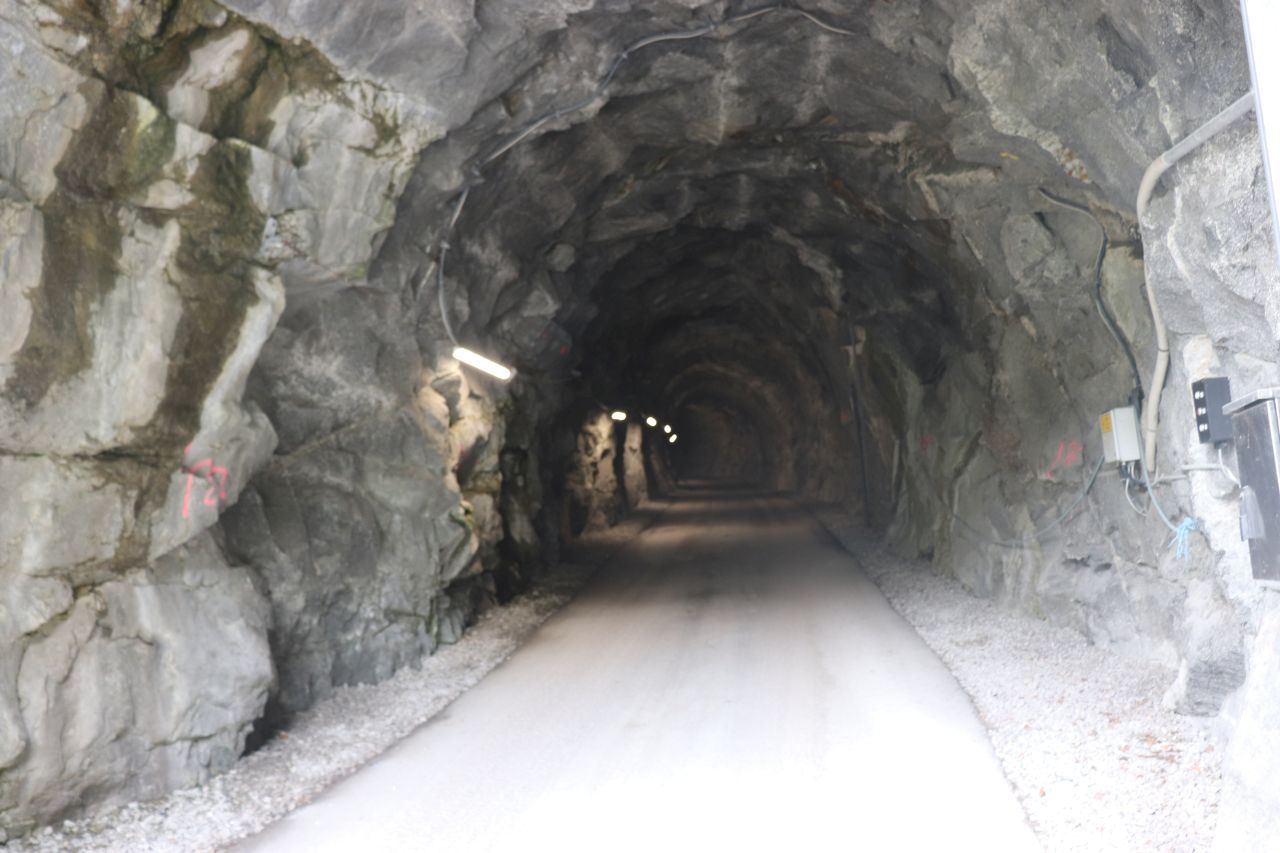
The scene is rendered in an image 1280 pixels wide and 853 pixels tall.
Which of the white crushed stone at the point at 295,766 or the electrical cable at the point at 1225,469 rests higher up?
the electrical cable at the point at 1225,469

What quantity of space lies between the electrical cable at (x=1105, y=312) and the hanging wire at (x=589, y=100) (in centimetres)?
277

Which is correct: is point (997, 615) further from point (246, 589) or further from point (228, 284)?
point (228, 284)

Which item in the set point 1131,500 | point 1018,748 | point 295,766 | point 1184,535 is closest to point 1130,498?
point 1131,500

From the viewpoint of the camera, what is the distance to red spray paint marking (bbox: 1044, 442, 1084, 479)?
30.6ft

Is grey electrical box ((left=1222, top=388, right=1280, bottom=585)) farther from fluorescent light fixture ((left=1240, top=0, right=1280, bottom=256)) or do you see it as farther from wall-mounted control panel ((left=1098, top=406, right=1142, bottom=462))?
wall-mounted control panel ((left=1098, top=406, right=1142, bottom=462))

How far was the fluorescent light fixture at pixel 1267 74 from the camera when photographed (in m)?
2.99

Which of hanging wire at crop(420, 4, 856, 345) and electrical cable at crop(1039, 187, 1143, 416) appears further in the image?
hanging wire at crop(420, 4, 856, 345)

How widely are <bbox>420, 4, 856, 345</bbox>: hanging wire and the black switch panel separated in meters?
4.89

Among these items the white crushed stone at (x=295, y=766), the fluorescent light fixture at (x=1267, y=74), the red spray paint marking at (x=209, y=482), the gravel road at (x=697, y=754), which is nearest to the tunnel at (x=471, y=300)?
the red spray paint marking at (x=209, y=482)

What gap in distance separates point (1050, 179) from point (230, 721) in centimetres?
821

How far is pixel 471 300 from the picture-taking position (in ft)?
38.9

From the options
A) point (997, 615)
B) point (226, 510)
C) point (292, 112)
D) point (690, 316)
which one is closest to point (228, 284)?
point (292, 112)

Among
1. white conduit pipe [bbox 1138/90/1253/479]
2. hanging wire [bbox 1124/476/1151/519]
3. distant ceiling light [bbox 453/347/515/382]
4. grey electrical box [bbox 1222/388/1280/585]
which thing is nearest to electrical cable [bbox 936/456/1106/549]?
hanging wire [bbox 1124/476/1151/519]

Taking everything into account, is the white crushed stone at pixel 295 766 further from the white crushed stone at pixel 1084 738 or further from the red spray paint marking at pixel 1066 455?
the red spray paint marking at pixel 1066 455
